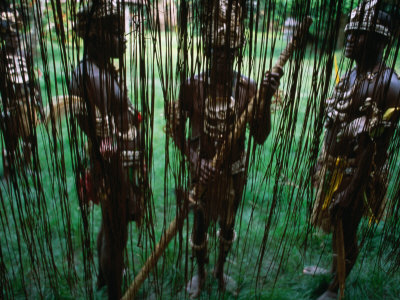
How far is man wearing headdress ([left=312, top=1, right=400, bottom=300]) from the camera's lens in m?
1.07

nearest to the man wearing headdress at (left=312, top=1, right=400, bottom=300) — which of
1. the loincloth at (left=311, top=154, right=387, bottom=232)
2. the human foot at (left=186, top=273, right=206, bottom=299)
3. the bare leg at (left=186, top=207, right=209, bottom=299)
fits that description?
the loincloth at (left=311, top=154, right=387, bottom=232)

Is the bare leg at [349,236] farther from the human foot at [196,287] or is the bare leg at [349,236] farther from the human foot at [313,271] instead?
the human foot at [196,287]

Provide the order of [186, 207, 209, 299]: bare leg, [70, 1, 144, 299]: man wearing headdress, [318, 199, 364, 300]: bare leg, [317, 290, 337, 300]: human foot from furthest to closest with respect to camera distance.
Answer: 1. [317, 290, 337, 300]: human foot
2. [186, 207, 209, 299]: bare leg
3. [318, 199, 364, 300]: bare leg
4. [70, 1, 144, 299]: man wearing headdress

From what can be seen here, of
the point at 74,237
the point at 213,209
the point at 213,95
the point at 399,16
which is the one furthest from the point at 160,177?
the point at 399,16

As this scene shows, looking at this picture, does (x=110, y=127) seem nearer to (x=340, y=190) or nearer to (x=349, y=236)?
(x=340, y=190)

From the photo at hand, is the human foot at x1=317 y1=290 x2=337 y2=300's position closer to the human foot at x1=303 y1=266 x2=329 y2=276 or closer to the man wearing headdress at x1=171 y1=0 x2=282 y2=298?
the human foot at x1=303 y1=266 x2=329 y2=276

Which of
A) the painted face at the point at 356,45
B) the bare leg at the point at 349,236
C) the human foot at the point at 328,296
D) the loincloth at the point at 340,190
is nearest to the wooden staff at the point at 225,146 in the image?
the painted face at the point at 356,45

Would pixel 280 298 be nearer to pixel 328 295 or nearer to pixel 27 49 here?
pixel 328 295

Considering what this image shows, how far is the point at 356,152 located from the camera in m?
1.61

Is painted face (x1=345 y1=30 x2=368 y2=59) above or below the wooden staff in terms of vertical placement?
above

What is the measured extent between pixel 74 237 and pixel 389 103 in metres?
2.20

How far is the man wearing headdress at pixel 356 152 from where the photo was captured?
107 cm

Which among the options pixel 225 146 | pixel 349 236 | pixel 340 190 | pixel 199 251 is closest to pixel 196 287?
pixel 199 251

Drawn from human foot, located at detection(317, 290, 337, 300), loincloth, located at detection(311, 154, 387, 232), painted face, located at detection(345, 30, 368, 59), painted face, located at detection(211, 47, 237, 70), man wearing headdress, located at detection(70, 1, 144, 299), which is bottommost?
human foot, located at detection(317, 290, 337, 300)
